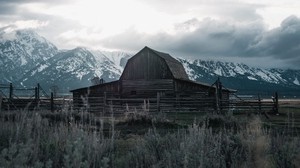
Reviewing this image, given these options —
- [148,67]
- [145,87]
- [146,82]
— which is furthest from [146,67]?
[145,87]

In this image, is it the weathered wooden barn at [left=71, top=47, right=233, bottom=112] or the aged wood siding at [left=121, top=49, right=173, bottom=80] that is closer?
the weathered wooden barn at [left=71, top=47, right=233, bottom=112]

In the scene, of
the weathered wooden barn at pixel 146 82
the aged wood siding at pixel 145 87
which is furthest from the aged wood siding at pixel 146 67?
the aged wood siding at pixel 145 87

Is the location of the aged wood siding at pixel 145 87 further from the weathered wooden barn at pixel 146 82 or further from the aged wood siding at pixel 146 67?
the aged wood siding at pixel 146 67

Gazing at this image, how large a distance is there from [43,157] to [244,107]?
101ft

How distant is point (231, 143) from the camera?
8109 millimetres

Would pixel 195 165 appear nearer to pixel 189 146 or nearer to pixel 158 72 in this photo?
pixel 189 146

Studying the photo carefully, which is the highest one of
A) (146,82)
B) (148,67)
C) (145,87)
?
(148,67)

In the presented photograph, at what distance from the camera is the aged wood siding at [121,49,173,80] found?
138ft

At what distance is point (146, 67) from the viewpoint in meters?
42.4

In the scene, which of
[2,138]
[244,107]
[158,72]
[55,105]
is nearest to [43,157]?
[2,138]

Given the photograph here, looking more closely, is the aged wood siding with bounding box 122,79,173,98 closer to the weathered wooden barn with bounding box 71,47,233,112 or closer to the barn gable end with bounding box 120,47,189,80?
the weathered wooden barn with bounding box 71,47,233,112

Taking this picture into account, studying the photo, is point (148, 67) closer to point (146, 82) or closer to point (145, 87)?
point (146, 82)

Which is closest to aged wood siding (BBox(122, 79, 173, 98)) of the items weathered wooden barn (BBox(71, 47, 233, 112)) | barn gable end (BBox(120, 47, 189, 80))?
weathered wooden barn (BBox(71, 47, 233, 112))

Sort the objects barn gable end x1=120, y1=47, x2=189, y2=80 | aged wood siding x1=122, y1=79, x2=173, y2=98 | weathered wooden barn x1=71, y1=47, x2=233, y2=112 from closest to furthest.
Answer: weathered wooden barn x1=71, y1=47, x2=233, y2=112 < aged wood siding x1=122, y1=79, x2=173, y2=98 < barn gable end x1=120, y1=47, x2=189, y2=80
